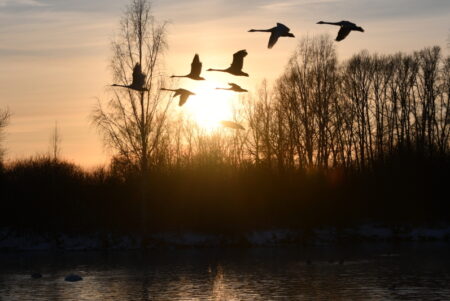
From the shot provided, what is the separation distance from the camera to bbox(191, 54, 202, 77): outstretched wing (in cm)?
1698

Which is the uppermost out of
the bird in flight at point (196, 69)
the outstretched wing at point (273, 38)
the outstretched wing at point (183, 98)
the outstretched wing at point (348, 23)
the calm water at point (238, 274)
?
the outstretched wing at point (348, 23)

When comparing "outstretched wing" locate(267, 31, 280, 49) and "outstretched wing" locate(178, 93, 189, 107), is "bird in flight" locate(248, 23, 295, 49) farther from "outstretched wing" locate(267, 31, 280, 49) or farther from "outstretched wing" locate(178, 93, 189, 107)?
"outstretched wing" locate(178, 93, 189, 107)

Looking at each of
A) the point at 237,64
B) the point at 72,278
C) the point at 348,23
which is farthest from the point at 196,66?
the point at 72,278

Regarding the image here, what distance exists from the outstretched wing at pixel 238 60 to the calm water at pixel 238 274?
273 inches

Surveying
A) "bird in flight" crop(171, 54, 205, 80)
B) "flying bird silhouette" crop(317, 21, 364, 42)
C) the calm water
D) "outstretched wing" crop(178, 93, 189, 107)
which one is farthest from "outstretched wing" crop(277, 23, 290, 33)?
the calm water

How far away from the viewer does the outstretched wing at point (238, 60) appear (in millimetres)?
16938

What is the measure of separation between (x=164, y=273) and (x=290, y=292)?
7.11 metres

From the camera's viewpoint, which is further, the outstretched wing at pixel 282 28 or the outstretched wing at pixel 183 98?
the outstretched wing at pixel 183 98

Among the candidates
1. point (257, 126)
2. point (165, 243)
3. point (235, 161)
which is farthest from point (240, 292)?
point (257, 126)

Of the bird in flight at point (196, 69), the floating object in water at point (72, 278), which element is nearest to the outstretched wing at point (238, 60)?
the bird in flight at point (196, 69)

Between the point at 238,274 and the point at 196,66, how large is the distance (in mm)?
11549

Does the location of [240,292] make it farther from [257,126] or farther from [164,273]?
[257,126]

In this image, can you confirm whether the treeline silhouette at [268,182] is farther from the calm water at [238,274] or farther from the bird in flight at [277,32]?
the bird in flight at [277,32]

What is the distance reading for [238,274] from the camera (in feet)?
87.2
